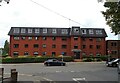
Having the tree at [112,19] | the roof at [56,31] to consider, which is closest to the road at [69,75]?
the tree at [112,19]

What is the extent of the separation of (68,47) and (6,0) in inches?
2723

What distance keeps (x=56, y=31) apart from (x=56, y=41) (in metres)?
2.94

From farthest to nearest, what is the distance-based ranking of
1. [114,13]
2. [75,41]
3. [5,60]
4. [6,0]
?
[75,41], [5,60], [114,13], [6,0]

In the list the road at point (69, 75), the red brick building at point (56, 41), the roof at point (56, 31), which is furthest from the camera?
the roof at point (56, 31)

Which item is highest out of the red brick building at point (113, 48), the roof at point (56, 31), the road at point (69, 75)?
the roof at point (56, 31)

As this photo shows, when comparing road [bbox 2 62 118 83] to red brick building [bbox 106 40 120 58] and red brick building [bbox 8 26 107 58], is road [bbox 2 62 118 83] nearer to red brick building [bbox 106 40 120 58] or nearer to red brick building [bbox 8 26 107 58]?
red brick building [bbox 8 26 107 58]

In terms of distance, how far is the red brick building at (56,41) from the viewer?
78062 millimetres

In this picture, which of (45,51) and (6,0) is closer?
(6,0)

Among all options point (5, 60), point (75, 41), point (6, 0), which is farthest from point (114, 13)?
point (75, 41)

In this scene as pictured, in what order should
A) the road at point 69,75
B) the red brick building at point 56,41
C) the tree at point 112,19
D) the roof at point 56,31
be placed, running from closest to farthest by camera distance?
the road at point 69,75, the tree at point 112,19, the red brick building at point 56,41, the roof at point 56,31

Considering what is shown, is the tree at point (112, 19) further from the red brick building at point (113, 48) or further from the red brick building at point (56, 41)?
the red brick building at point (113, 48)

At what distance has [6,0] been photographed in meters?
10.7

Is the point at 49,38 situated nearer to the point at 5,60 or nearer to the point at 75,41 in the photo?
the point at 75,41

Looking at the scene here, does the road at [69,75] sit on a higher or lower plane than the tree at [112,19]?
lower
